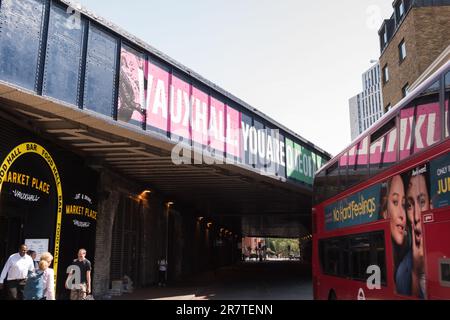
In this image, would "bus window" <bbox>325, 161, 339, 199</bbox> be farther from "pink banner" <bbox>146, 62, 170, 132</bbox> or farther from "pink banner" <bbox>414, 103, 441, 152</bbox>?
Result: "pink banner" <bbox>146, 62, 170, 132</bbox>

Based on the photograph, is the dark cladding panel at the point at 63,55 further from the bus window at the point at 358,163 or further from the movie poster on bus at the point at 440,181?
the movie poster on bus at the point at 440,181

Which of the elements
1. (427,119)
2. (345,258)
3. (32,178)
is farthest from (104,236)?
(427,119)

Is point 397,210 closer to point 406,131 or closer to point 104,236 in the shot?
point 406,131

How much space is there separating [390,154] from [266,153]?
1410cm

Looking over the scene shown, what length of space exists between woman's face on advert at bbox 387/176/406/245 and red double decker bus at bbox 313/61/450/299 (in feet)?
0.06

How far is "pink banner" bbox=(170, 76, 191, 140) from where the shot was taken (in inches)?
664

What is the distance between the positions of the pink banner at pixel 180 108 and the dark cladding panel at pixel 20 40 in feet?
18.8

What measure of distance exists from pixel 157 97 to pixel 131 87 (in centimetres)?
136

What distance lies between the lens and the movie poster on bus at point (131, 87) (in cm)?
1459

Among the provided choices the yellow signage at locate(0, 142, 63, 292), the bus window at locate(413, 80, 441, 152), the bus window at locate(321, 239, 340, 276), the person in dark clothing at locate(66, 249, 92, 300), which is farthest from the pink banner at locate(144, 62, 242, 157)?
the bus window at locate(413, 80, 441, 152)

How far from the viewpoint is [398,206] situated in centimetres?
833
